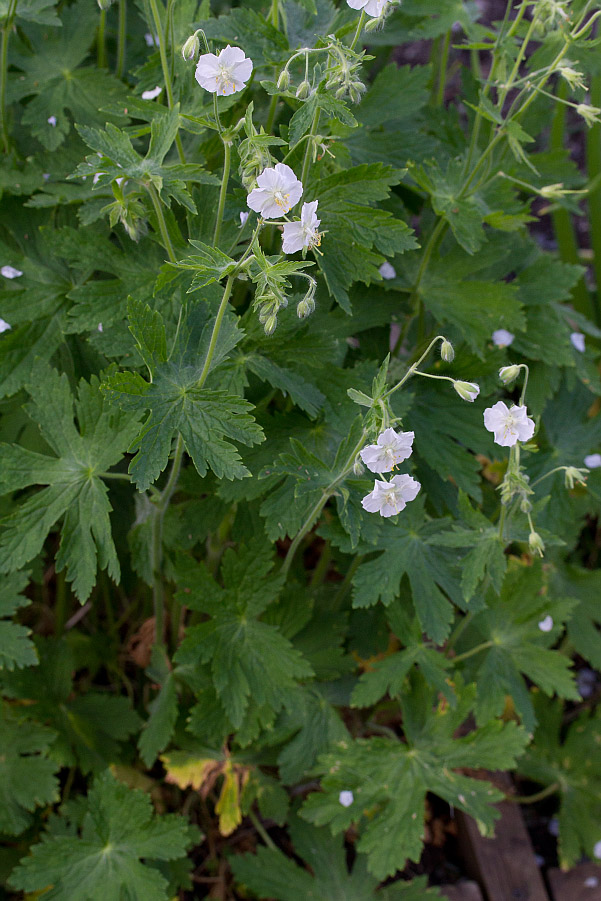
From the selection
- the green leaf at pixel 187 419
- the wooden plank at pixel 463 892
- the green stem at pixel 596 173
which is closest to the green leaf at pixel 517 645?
the wooden plank at pixel 463 892

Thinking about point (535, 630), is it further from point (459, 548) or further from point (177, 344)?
point (177, 344)

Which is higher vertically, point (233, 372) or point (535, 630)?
point (233, 372)

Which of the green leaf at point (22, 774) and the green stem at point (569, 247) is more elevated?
the green stem at point (569, 247)

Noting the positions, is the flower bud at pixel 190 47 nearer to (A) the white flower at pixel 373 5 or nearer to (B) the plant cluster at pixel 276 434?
(B) the plant cluster at pixel 276 434

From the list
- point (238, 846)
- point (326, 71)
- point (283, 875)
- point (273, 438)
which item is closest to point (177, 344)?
point (273, 438)

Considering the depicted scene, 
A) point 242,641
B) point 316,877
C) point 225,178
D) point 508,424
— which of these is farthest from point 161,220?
point 316,877

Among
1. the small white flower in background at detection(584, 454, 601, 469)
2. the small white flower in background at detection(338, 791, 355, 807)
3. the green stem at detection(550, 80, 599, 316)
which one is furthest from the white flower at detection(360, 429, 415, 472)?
the green stem at detection(550, 80, 599, 316)
